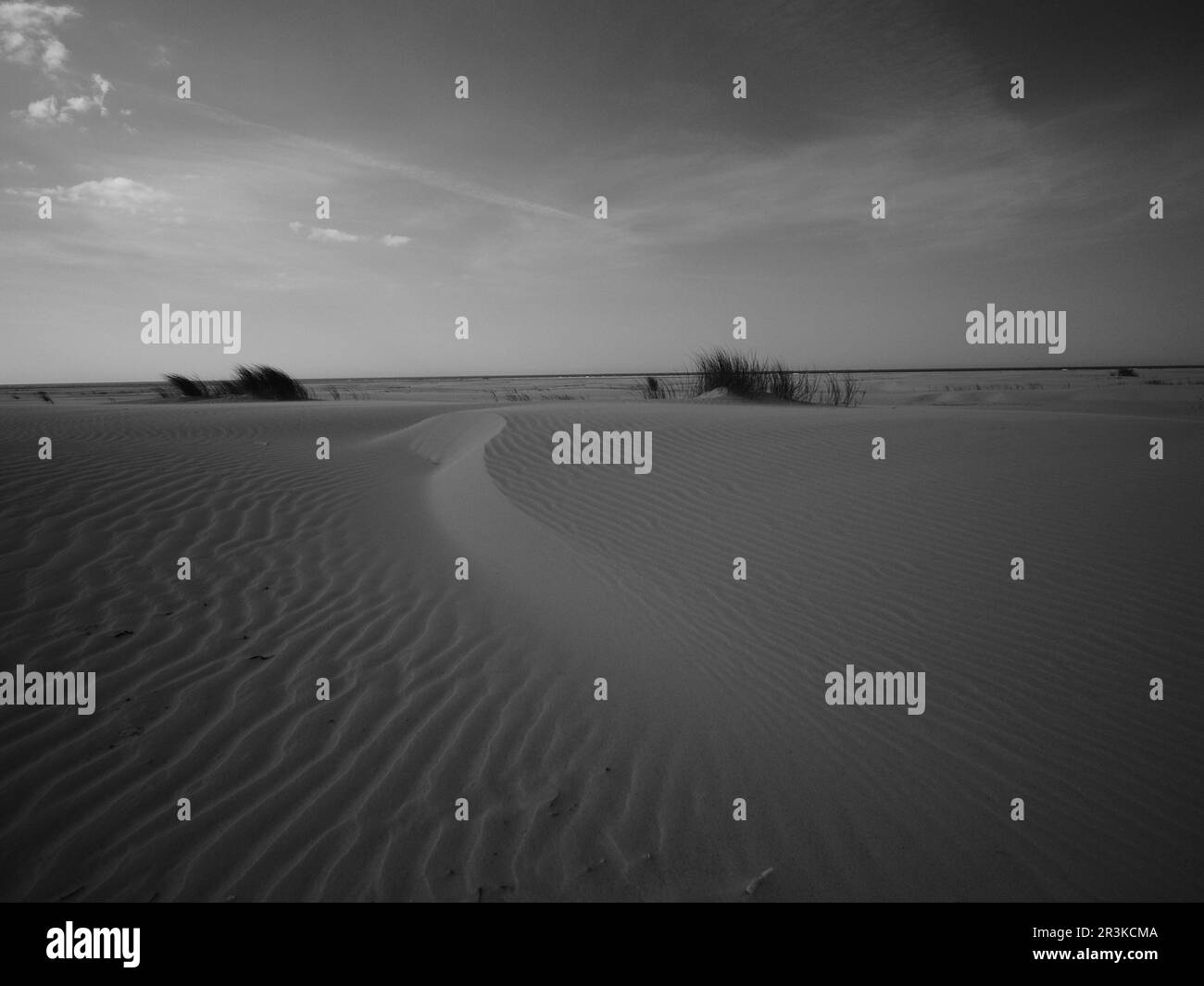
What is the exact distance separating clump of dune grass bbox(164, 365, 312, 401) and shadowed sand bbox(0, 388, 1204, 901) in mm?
15305

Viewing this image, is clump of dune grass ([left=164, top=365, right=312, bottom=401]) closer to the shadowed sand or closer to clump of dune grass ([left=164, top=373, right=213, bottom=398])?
clump of dune grass ([left=164, top=373, right=213, bottom=398])

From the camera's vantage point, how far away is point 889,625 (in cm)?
382

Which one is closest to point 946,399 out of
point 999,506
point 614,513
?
point 999,506

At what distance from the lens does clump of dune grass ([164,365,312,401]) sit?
20.9m

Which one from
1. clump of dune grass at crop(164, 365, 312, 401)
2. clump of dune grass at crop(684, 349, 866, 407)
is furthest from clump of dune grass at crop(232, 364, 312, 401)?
clump of dune grass at crop(684, 349, 866, 407)

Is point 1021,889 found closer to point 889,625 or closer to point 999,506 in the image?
point 889,625

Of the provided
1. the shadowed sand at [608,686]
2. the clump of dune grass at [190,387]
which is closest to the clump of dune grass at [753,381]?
the shadowed sand at [608,686]

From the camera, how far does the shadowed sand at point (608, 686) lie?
2.14m

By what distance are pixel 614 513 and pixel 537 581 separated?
5.53 feet

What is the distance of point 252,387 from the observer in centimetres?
2098

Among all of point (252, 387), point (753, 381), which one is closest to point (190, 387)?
point (252, 387)

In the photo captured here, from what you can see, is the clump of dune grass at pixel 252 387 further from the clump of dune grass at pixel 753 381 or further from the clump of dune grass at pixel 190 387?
the clump of dune grass at pixel 753 381

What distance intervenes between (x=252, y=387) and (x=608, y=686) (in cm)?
2209

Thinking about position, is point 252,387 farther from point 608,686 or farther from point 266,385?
point 608,686
